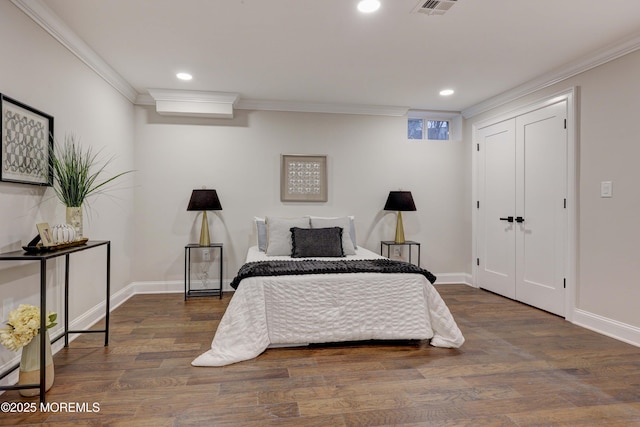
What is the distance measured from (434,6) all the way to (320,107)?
2.41m

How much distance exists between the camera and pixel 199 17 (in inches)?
98.8

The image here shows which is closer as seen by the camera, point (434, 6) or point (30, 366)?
point (30, 366)

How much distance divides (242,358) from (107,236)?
2.06m

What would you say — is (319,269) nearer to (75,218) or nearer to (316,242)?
(316,242)

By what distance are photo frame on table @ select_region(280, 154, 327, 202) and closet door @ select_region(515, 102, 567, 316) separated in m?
2.32

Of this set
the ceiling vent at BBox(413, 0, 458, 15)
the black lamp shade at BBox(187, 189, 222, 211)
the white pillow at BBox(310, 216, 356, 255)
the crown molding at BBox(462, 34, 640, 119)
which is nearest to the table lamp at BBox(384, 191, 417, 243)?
the white pillow at BBox(310, 216, 356, 255)

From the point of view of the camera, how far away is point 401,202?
449 centimetres

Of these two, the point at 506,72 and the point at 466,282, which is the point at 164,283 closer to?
the point at 466,282

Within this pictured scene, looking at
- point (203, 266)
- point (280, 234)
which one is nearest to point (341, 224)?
point (280, 234)

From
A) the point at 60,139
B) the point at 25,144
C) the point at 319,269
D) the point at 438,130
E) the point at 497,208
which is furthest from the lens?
the point at 438,130

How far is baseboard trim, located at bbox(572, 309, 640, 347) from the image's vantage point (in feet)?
9.13

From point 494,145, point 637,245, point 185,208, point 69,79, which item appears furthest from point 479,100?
point 69,79

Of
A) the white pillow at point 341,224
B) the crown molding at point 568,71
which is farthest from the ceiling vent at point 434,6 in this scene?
the white pillow at point 341,224

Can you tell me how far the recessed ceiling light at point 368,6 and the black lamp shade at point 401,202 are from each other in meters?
2.51
